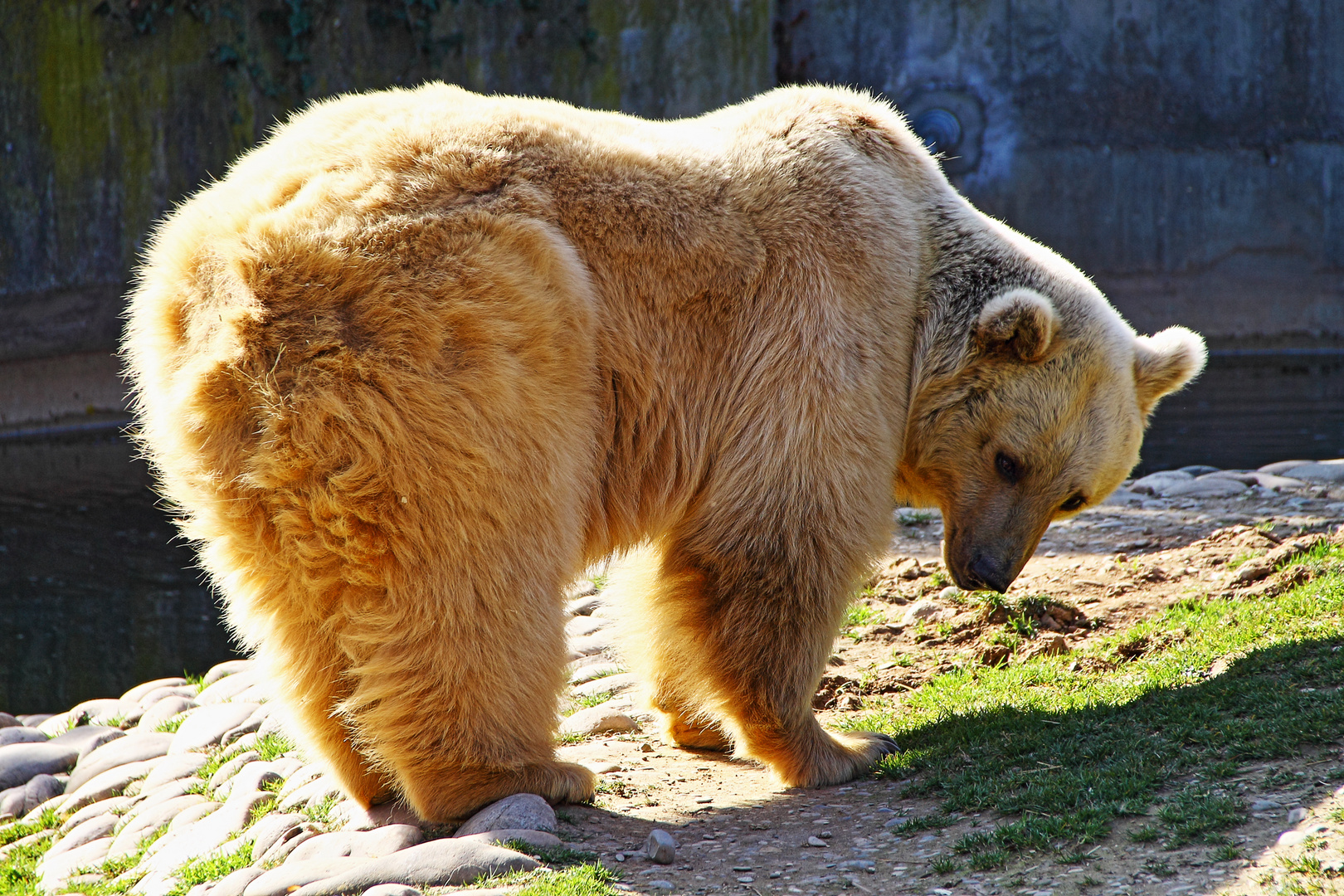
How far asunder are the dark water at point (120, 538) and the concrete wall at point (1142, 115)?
236cm

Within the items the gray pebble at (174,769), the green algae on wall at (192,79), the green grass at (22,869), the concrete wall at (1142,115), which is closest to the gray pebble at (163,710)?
the gray pebble at (174,769)

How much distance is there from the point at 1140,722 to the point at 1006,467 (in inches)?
41.8

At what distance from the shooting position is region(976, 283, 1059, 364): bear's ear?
4398mm

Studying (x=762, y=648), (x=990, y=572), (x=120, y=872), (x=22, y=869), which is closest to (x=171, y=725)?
(x=22, y=869)

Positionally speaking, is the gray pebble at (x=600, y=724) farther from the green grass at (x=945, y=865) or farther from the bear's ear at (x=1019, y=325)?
the bear's ear at (x=1019, y=325)

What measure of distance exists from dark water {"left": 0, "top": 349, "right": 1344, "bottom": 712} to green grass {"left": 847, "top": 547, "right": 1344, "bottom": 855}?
4.94 m

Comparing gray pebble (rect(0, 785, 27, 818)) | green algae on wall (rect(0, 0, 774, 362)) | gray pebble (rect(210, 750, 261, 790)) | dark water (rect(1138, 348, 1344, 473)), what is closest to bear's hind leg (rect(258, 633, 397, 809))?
gray pebble (rect(210, 750, 261, 790))

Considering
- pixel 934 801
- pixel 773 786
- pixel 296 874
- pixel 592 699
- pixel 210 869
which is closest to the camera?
pixel 296 874

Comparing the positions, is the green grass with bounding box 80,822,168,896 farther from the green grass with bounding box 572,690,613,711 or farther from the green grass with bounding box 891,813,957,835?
the green grass with bounding box 891,813,957,835

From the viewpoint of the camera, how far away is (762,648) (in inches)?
164

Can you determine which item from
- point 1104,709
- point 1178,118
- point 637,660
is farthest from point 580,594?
point 1178,118

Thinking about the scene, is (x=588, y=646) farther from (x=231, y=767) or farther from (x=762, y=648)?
(x=762, y=648)

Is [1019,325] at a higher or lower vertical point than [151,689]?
higher

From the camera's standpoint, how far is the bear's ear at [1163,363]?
4.91m
